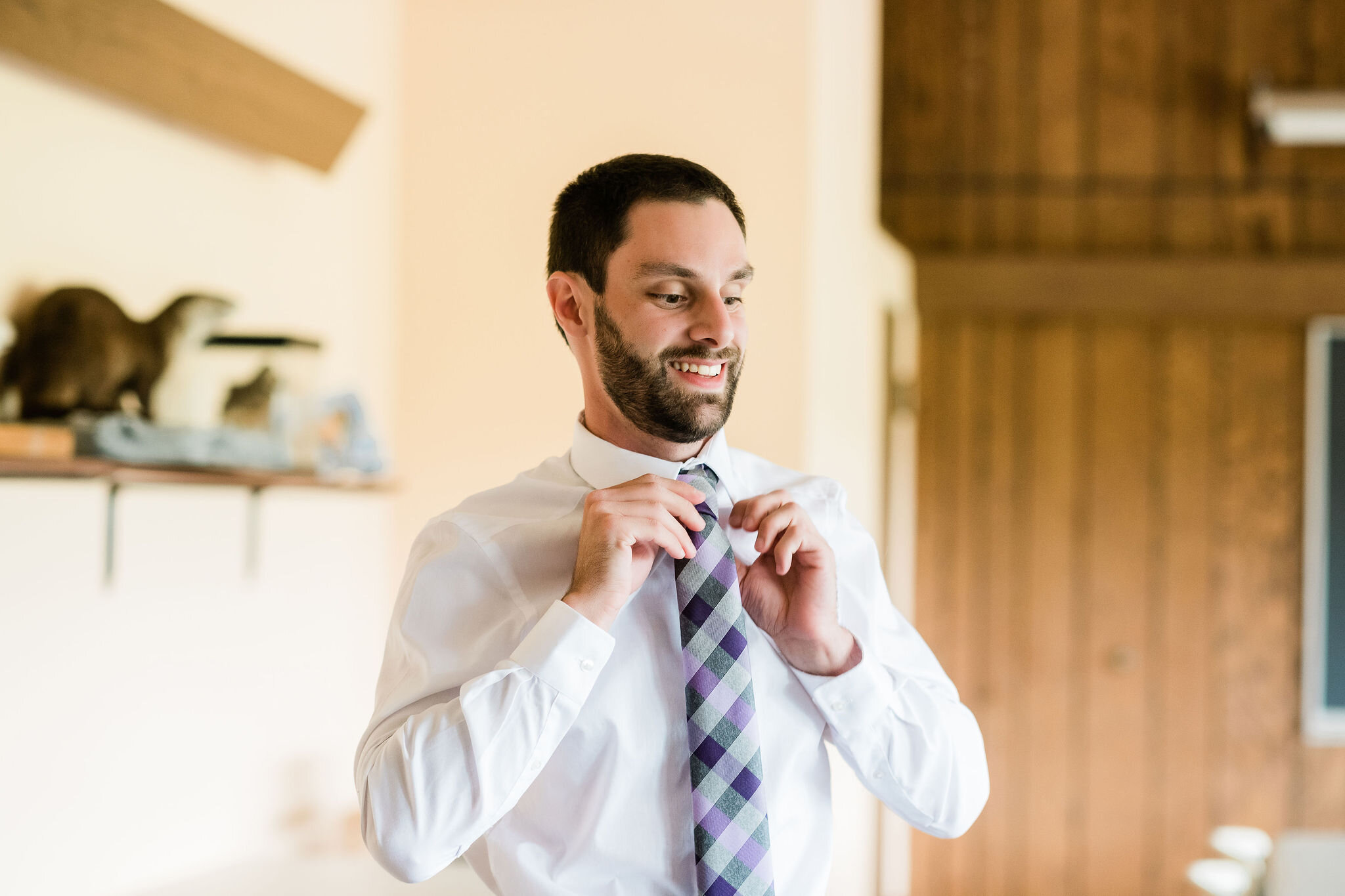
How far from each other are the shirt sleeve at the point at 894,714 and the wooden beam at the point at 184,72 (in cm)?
125

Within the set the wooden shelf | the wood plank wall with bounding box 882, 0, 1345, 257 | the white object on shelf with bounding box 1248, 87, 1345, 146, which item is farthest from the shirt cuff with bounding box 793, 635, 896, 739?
the white object on shelf with bounding box 1248, 87, 1345, 146

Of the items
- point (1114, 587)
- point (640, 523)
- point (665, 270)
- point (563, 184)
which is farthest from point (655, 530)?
point (1114, 587)

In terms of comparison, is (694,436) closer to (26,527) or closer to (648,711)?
(648,711)

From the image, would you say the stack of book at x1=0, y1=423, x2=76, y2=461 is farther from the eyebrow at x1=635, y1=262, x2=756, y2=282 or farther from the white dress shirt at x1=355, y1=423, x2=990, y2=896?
the eyebrow at x1=635, y1=262, x2=756, y2=282

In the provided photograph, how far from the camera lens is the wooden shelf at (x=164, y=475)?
1.42m

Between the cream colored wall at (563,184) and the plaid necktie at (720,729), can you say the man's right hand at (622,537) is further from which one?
the cream colored wall at (563,184)

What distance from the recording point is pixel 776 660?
1.12 metres

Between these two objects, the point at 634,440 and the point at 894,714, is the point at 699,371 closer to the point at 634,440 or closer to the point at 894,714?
the point at 634,440

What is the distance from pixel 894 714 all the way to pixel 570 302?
51 centimetres

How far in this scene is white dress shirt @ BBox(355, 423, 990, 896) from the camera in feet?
3.23

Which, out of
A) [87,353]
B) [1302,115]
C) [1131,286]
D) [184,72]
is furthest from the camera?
[1131,286]

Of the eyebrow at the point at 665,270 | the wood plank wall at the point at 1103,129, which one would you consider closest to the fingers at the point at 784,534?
the eyebrow at the point at 665,270

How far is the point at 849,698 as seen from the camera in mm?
1077

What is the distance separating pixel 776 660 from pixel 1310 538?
2707 millimetres
